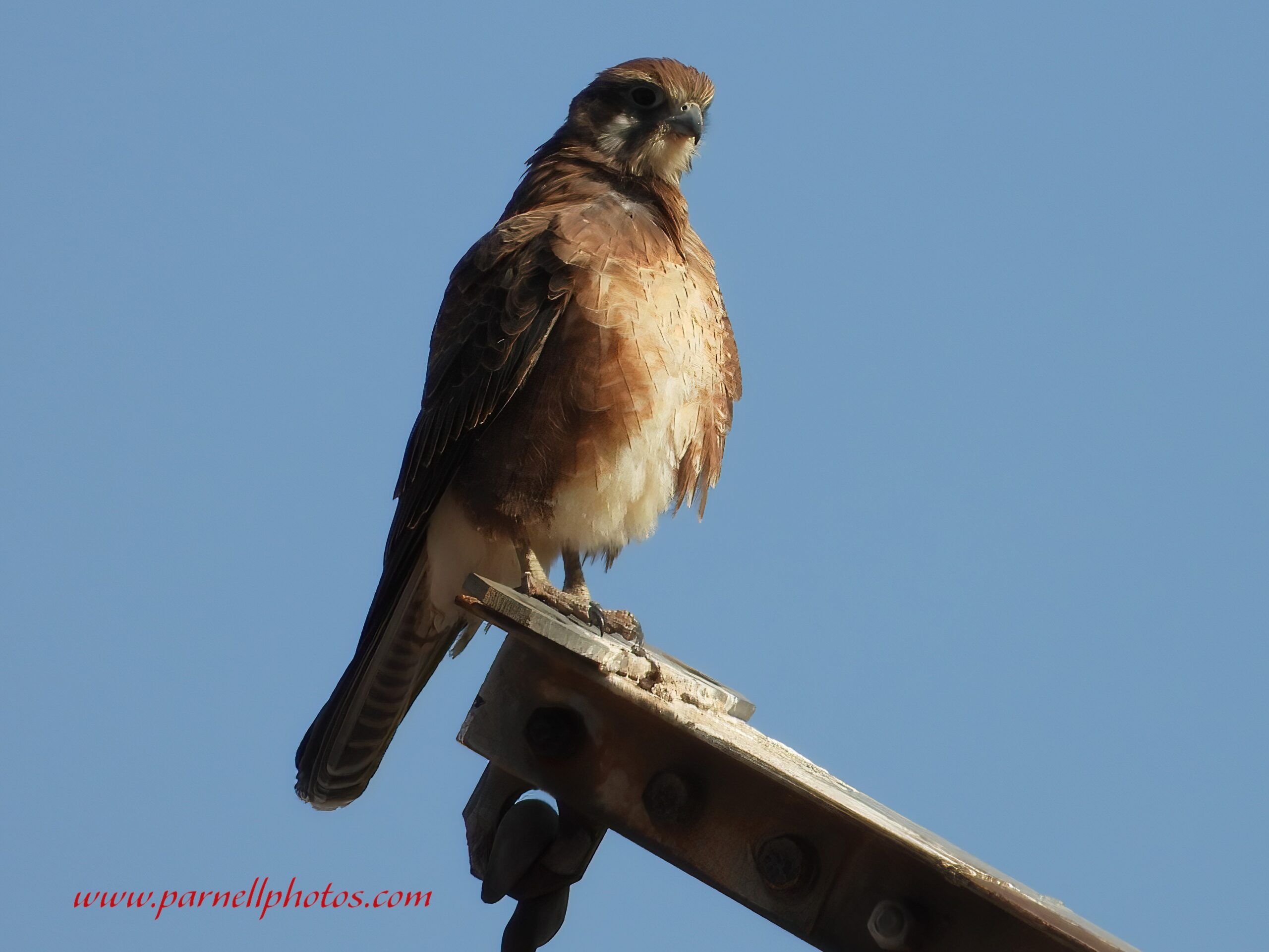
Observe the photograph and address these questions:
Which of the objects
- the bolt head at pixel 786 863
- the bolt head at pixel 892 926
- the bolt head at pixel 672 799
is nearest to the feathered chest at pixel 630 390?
the bolt head at pixel 672 799

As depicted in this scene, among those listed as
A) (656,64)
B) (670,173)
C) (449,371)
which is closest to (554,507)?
(449,371)

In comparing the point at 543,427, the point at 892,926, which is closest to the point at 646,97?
the point at 543,427

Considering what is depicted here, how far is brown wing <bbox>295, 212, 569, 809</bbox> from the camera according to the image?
166 inches

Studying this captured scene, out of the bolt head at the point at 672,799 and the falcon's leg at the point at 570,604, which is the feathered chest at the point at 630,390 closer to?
the falcon's leg at the point at 570,604

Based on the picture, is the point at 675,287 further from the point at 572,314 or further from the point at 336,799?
the point at 336,799

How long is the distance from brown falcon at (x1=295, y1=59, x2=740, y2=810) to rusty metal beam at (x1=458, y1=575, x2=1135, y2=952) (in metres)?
1.02

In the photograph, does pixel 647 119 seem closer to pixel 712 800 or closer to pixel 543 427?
pixel 543 427

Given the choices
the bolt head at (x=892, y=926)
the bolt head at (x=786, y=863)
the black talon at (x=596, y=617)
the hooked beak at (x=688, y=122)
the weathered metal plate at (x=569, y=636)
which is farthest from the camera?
the hooked beak at (x=688, y=122)

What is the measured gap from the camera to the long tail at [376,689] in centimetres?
419

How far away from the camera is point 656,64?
4910 millimetres

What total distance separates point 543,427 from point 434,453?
424 mm

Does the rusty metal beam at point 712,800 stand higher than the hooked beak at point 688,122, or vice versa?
the hooked beak at point 688,122

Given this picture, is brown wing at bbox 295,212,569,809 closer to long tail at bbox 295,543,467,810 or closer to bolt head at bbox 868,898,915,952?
long tail at bbox 295,543,467,810

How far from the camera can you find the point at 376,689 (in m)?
4.34
